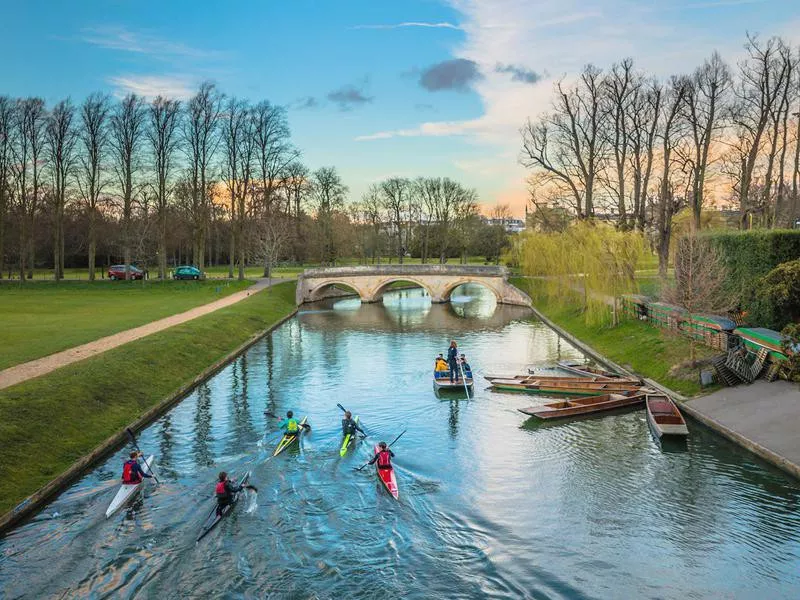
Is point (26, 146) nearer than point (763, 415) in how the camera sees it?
No

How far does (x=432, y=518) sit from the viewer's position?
18000mm

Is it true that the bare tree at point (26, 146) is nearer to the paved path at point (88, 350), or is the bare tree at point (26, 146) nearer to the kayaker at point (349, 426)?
the paved path at point (88, 350)

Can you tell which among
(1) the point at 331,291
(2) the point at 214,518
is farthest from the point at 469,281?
(2) the point at 214,518

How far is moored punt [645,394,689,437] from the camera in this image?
24.1 meters

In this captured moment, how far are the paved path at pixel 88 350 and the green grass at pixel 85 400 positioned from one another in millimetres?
884

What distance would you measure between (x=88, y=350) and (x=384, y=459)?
21061mm

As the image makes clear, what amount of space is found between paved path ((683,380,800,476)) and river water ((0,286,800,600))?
0.69 metres

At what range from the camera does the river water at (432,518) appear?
1473 cm

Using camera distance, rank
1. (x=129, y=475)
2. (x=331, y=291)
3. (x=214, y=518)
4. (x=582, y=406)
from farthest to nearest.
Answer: (x=331, y=291), (x=582, y=406), (x=129, y=475), (x=214, y=518)

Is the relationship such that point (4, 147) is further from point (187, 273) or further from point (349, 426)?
point (349, 426)

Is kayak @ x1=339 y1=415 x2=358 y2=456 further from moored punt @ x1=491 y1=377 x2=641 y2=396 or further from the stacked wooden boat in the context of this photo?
moored punt @ x1=491 y1=377 x2=641 y2=396

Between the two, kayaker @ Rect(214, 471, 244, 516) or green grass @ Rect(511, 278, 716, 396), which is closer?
kayaker @ Rect(214, 471, 244, 516)

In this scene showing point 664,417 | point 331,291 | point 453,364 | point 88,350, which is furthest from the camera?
point 331,291

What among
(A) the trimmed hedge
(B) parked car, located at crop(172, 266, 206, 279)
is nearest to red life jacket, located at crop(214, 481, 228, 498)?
(A) the trimmed hedge
